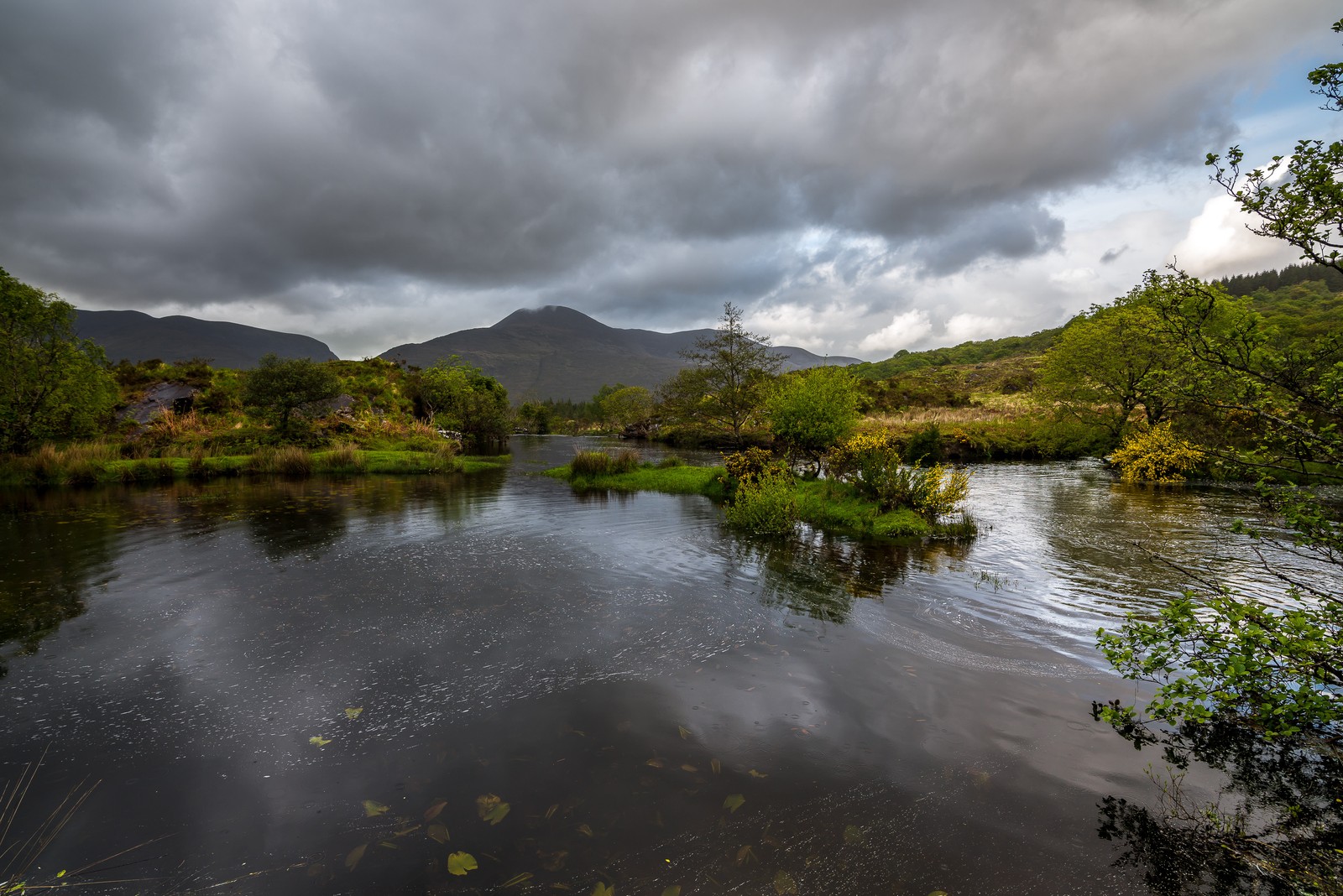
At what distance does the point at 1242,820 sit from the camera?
4.17m

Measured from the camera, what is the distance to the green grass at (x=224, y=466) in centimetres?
2244

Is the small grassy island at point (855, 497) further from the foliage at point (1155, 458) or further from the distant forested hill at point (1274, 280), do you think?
the distant forested hill at point (1274, 280)

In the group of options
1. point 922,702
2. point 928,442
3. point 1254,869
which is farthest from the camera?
A: point 928,442

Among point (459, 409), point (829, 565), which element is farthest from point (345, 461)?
point (829, 565)

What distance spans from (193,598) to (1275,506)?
14789 millimetres

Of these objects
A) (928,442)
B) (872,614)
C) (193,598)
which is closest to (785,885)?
(872,614)

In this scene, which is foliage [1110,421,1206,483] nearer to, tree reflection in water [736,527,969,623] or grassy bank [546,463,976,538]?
grassy bank [546,463,976,538]

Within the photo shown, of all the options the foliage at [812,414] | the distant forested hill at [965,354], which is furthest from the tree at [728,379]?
the distant forested hill at [965,354]

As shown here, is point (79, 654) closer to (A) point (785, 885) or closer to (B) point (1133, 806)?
(A) point (785, 885)

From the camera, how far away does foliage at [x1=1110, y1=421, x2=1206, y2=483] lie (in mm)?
22092

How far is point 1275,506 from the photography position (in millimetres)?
4367

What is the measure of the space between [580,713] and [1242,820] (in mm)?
5816

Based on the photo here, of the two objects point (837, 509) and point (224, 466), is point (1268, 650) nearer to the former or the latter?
point (837, 509)

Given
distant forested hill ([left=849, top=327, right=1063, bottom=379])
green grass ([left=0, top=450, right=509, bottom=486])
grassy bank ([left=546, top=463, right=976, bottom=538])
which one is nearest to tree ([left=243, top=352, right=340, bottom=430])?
green grass ([left=0, top=450, right=509, bottom=486])
